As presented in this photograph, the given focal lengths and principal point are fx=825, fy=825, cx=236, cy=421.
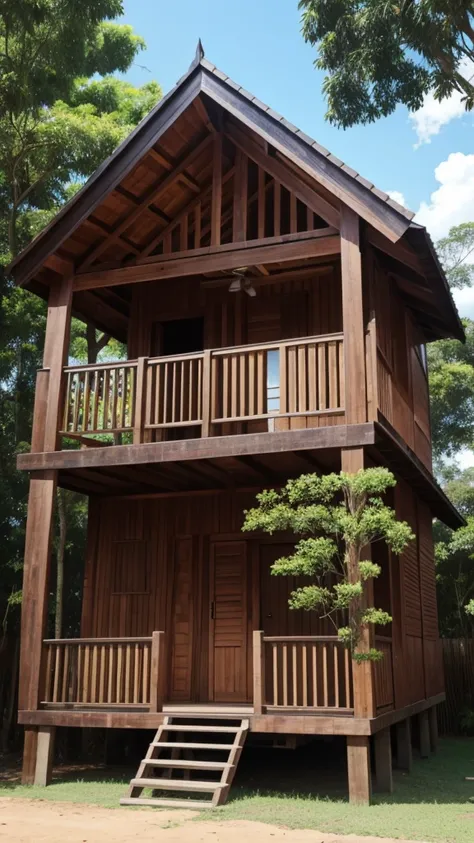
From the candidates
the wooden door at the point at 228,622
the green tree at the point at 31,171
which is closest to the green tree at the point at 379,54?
the green tree at the point at 31,171

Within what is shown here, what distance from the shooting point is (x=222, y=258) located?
Result: 36.8 feet

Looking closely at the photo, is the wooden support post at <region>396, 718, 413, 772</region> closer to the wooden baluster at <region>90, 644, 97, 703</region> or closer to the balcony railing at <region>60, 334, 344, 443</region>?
the wooden baluster at <region>90, 644, 97, 703</region>

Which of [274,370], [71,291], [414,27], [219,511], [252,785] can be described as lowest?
[252,785]

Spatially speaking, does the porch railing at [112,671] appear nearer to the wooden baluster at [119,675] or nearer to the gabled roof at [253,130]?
the wooden baluster at [119,675]

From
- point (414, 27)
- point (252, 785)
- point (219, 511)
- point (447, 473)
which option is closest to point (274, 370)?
point (219, 511)

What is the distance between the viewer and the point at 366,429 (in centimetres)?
946

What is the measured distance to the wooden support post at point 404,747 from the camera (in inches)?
471

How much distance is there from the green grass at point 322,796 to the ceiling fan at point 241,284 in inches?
261

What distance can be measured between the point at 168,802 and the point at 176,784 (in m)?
0.26

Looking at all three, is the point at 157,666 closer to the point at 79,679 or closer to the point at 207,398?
the point at 79,679

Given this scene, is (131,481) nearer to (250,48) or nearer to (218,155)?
(218,155)

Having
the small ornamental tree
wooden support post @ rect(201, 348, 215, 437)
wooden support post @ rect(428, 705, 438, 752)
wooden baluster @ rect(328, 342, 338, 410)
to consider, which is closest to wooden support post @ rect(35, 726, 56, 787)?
the small ornamental tree

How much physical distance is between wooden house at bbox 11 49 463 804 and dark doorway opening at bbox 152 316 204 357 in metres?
0.05

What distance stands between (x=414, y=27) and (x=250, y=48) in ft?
11.1
